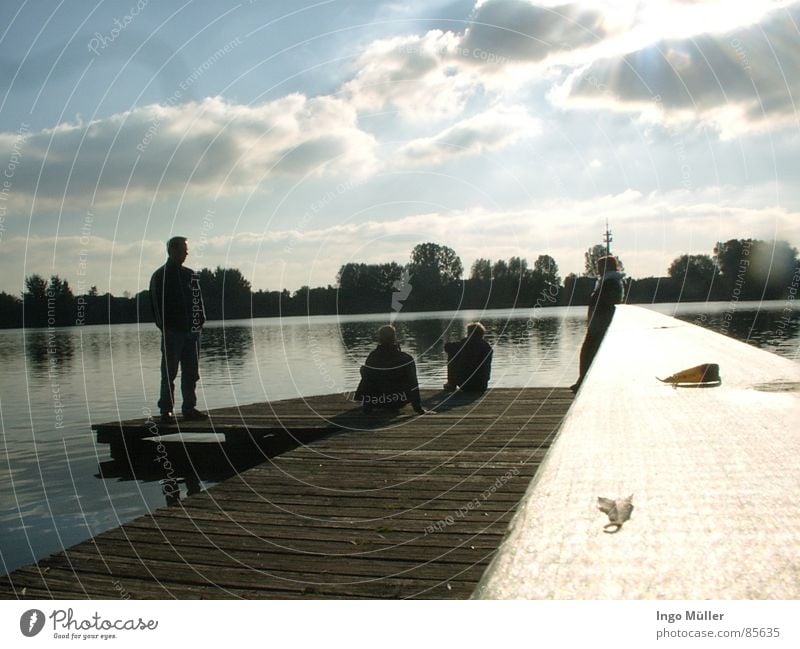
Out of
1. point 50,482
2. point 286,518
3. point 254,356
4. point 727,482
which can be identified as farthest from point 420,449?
point 254,356

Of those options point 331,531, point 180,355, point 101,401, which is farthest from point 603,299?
point 101,401

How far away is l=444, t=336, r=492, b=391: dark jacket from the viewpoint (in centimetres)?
1385

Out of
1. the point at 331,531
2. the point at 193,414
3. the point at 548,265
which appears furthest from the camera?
the point at 548,265

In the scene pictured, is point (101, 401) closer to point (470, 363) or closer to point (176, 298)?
point (176, 298)

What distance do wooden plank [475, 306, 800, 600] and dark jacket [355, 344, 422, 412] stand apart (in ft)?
32.5

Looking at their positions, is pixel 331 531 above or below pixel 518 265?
below

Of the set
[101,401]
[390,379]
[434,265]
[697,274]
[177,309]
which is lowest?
[101,401]

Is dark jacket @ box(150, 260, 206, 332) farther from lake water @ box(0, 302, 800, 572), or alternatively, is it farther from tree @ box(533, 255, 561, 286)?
tree @ box(533, 255, 561, 286)

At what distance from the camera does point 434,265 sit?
23188 mm

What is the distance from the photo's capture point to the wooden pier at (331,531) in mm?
4164

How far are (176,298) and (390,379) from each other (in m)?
3.63

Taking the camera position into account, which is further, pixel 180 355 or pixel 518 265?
pixel 518 265

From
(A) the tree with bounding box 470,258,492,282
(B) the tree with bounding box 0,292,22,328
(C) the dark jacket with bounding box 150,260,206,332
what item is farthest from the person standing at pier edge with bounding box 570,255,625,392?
(A) the tree with bounding box 470,258,492,282

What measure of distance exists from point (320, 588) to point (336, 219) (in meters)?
3.96
